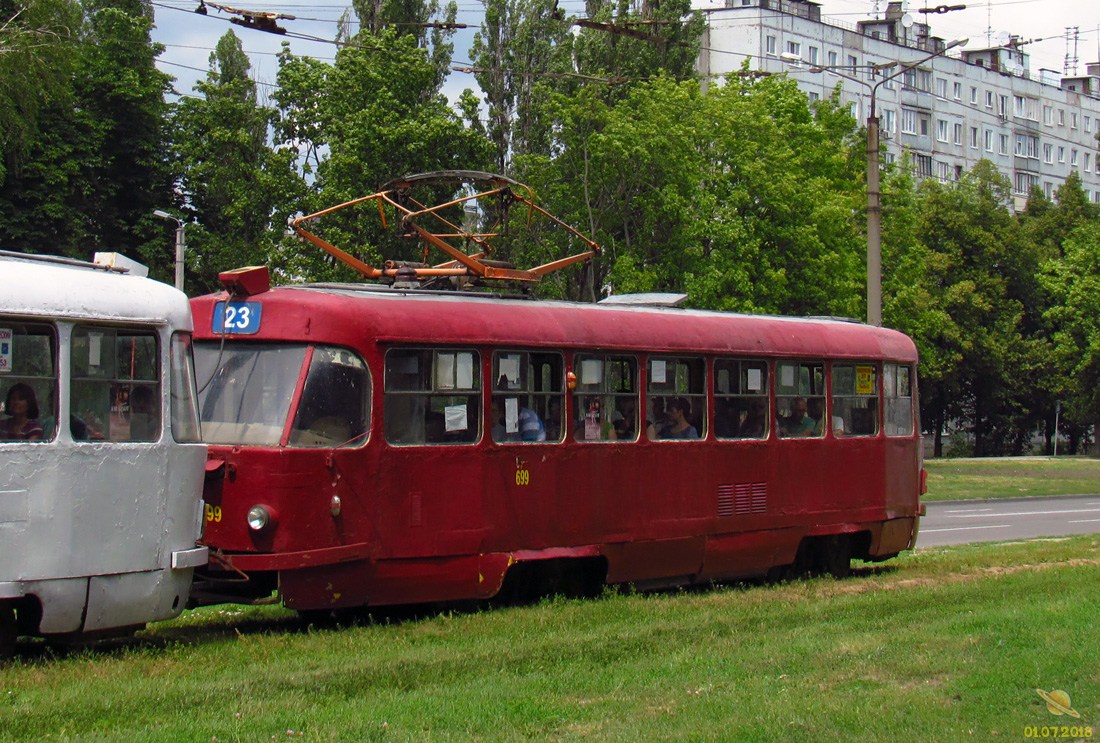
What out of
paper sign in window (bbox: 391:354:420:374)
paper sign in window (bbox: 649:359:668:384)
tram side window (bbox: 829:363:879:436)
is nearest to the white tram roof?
paper sign in window (bbox: 391:354:420:374)

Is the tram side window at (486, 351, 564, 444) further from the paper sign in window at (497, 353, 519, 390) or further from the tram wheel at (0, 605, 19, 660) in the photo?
the tram wheel at (0, 605, 19, 660)

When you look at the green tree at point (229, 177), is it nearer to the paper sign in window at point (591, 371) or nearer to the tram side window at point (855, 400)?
the tram side window at point (855, 400)

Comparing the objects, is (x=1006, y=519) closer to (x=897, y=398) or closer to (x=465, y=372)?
(x=897, y=398)

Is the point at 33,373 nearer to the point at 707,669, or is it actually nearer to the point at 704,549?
the point at 707,669

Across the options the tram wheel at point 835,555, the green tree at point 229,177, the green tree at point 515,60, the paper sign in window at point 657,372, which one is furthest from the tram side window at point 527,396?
the green tree at point 515,60

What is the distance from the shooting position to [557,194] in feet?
117

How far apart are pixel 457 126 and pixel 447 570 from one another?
26.6 metres

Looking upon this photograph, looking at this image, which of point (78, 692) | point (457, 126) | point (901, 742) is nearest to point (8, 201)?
point (457, 126)

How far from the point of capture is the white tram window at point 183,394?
380 inches

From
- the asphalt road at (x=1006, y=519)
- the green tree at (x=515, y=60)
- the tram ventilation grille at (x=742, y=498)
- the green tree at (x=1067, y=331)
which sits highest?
the green tree at (x=515, y=60)

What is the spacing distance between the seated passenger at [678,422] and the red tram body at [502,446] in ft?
0.11

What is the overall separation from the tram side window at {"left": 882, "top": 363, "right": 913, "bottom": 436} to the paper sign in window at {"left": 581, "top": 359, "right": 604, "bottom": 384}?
16.3 feet

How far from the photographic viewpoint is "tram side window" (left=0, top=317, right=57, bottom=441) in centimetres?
864

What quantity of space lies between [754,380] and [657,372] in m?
1.57
